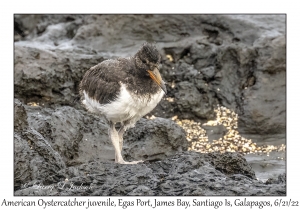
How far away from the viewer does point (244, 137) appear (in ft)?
37.9

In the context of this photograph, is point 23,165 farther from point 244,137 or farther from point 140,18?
point 140,18

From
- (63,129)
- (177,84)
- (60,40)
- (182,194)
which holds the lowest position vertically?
(182,194)

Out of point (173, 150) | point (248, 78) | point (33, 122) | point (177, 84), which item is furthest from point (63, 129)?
point (248, 78)

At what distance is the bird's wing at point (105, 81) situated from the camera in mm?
8078

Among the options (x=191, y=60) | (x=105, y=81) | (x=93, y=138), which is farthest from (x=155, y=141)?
(x=191, y=60)

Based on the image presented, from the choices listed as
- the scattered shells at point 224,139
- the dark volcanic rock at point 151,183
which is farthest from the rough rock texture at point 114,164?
the scattered shells at point 224,139

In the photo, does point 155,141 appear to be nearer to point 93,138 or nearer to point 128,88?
point 93,138

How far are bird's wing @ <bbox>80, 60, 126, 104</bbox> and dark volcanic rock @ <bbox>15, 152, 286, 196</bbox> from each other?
1.14 metres

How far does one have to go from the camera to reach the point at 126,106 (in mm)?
7977

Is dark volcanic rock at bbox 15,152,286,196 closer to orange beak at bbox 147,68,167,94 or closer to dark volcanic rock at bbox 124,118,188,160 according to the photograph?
orange beak at bbox 147,68,167,94

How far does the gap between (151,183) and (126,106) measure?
1.50 m

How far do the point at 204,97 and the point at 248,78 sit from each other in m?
1.00

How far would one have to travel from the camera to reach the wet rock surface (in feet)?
23.2
